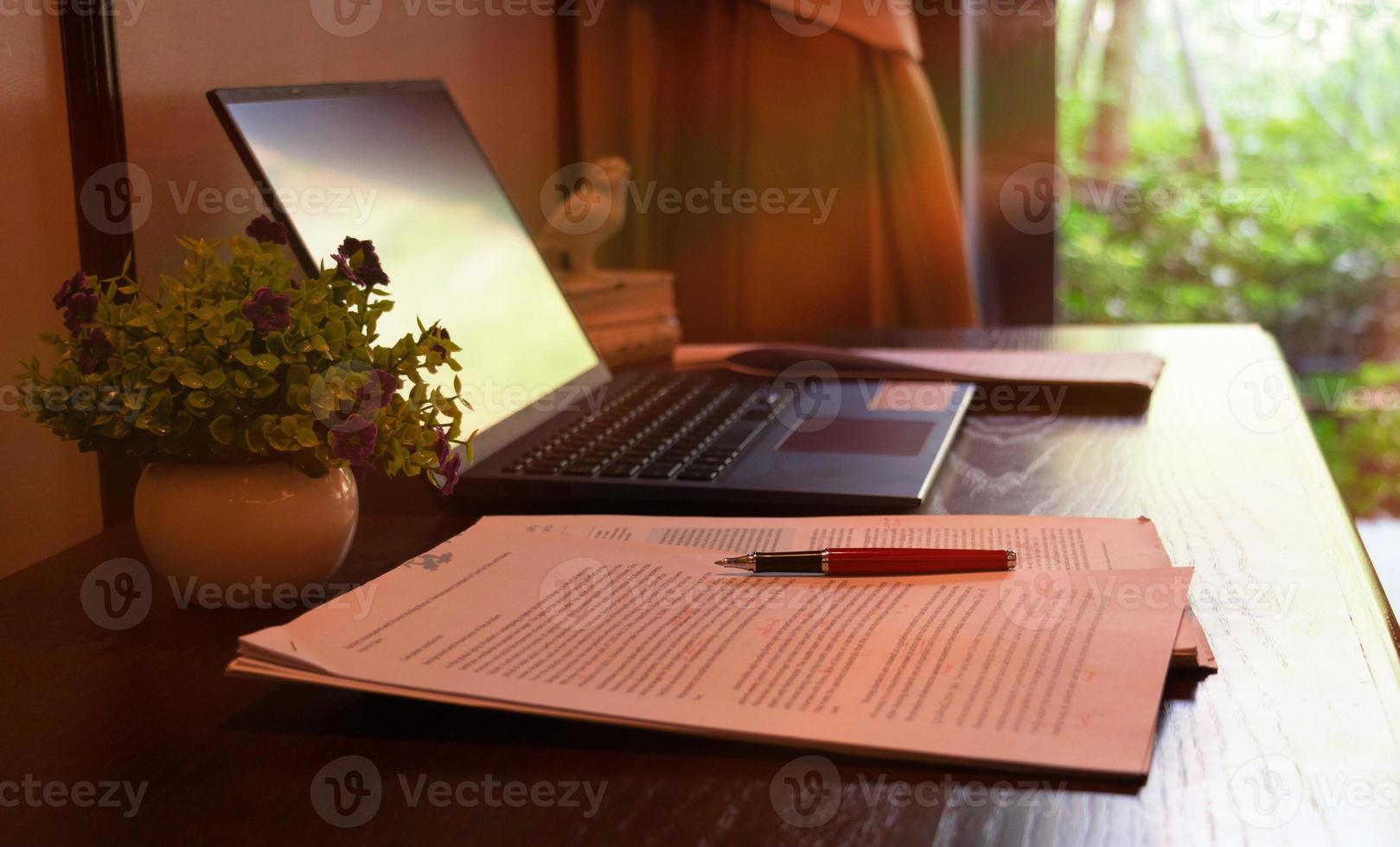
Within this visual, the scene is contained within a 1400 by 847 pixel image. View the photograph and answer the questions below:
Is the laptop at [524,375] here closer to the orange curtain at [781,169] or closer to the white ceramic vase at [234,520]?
the white ceramic vase at [234,520]

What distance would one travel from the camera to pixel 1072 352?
1.42m

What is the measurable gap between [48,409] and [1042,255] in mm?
2194

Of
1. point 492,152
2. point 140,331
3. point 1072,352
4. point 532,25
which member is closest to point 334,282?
point 140,331

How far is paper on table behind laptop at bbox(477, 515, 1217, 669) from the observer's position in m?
0.73

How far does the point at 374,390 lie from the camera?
67cm

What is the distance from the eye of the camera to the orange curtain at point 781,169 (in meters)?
2.26

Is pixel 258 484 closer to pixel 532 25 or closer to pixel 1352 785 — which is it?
pixel 1352 785

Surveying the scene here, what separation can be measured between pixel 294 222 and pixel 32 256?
174 mm

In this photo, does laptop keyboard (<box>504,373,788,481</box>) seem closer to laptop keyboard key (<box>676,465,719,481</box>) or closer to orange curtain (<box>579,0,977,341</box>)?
laptop keyboard key (<box>676,465,719,481</box>)

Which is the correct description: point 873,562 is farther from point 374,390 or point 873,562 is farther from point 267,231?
point 267,231

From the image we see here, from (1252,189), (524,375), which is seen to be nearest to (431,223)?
(524,375)

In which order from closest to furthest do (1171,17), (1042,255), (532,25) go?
1. (532,25)
2. (1042,255)
3. (1171,17)

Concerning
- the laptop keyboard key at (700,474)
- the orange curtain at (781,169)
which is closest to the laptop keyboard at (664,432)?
the laptop keyboard key at (700,474)

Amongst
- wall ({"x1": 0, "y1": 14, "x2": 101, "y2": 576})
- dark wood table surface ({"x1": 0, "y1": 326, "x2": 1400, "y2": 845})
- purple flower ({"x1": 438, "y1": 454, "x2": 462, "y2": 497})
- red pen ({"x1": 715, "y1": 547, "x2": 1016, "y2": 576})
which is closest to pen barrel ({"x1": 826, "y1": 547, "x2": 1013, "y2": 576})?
red pen ({"x1": 715, "y1": 547, "x2": 1016, "y2": 576})
